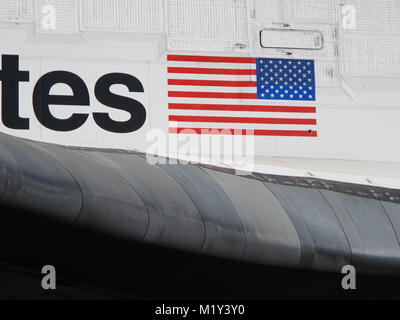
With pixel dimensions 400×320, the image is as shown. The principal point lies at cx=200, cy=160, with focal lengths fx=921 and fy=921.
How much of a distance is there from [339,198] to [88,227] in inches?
104

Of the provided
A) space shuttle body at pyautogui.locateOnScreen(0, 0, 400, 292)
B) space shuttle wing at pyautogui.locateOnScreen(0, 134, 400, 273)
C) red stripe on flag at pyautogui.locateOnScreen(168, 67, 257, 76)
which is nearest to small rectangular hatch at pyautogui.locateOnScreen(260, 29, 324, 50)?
space shuttle body at pyautogui.locateOnScreen(0, 0, 400, 292)

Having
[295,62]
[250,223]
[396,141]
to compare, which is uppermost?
[295,62]

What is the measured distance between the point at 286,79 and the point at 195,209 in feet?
7.43

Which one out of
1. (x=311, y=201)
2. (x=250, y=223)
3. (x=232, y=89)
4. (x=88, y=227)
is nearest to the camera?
(x=88, y=227)

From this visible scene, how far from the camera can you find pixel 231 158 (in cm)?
707

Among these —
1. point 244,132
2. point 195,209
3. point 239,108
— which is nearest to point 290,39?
point 239,108

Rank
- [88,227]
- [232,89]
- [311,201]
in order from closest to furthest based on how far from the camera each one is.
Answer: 1. [88,227]
2. [311,201]
3. [232,89]

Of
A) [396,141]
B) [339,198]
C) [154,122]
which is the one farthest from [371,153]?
[154,122]

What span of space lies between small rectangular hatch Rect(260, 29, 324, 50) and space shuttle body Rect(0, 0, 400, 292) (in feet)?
0.04

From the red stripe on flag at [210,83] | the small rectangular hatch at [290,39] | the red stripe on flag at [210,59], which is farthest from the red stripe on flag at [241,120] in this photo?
the small rectangular hatch at [290,39]

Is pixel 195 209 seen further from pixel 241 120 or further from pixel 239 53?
pixel 239 53

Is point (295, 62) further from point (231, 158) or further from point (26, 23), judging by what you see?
point (26, 23)

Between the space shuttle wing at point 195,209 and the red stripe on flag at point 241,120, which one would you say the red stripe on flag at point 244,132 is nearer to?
the red stripe on flag at point 241,120

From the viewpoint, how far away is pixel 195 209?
223 inches
